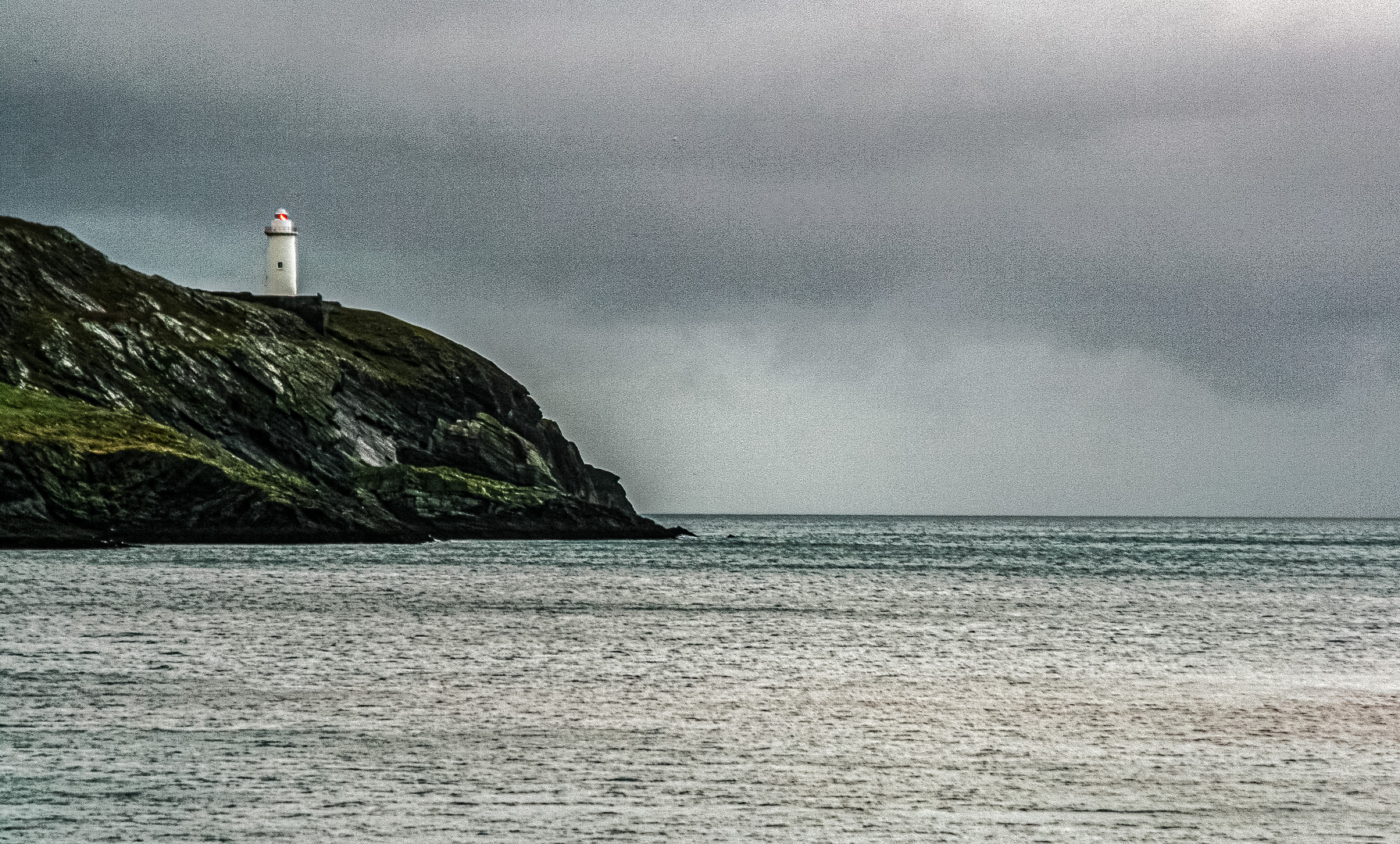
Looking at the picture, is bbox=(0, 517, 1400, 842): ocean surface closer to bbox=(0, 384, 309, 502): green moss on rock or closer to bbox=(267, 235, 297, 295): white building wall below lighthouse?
bbox=(0, 384, 309, 502): green moss on rock

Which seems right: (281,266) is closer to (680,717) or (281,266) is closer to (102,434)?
(102,434)

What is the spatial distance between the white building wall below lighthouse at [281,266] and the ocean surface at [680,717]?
99.1 m

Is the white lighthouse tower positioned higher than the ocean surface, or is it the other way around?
the white lighthouse tower

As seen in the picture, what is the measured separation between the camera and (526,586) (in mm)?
70438

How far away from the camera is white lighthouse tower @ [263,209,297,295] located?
6284 inches

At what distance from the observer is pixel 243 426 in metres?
127

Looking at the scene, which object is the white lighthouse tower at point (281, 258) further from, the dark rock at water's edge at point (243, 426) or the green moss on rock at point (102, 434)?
the green moss on rock at point (102, 434)

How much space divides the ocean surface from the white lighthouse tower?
326 ft

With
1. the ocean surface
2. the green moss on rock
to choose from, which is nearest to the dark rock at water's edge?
the green moss on rock

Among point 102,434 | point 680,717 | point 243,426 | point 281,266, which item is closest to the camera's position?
point 680,717

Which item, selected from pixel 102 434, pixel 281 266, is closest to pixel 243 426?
pixel 102 434

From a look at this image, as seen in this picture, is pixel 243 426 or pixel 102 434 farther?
pixel 243 426

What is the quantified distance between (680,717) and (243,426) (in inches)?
4190

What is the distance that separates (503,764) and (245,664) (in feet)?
49.0
